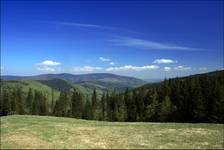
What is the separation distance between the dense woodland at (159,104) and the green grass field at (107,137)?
224ft

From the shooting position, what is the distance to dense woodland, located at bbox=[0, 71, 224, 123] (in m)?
102

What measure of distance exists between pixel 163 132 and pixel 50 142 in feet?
40.5

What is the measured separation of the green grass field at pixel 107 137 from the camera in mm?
26234

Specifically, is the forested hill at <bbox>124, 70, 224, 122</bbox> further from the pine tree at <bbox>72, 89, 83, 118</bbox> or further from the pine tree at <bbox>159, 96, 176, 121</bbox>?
the pine tree at <bbox>72, 89, 83, 118</bbox>

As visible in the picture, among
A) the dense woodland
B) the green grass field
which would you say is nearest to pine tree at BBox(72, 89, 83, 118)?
the dense woodland

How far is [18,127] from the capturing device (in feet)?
109

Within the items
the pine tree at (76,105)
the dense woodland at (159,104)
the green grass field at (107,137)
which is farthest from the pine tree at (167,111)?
the green grass field at (107,137)

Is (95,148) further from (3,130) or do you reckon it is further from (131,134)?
(3,130)

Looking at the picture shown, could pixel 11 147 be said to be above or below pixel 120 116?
above

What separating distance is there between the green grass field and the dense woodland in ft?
224

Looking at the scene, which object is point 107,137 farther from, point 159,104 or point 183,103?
point 159,104

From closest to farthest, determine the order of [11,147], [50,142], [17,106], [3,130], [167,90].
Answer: [11,147] < [50,142] < [3,130] < [167,90] < [17,106]

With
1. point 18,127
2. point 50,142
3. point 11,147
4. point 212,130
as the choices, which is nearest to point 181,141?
point 212,130

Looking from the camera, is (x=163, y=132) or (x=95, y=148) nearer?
(x=95, y=148)
